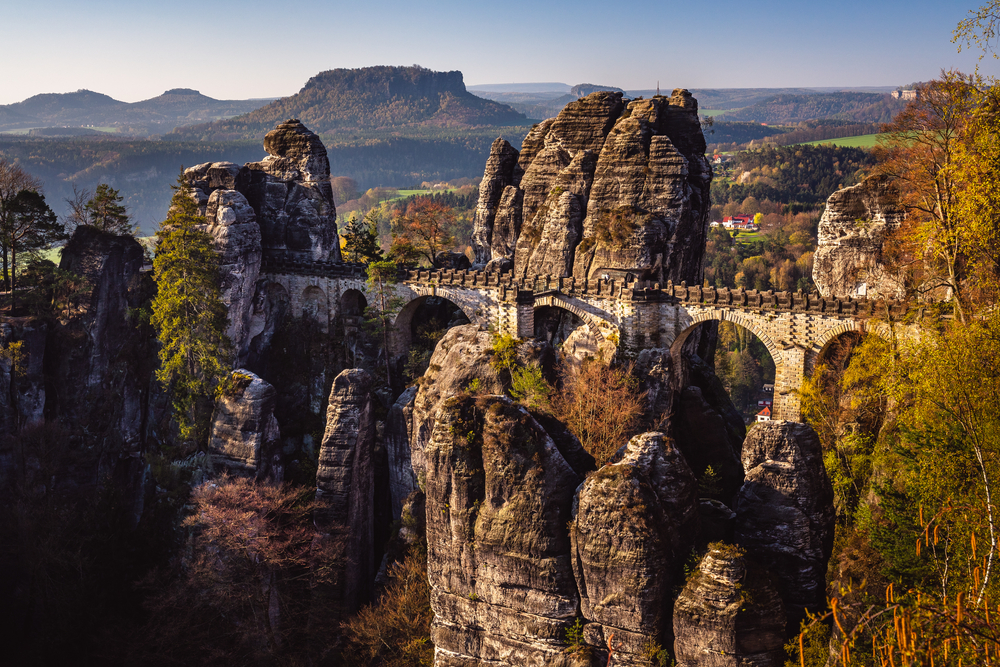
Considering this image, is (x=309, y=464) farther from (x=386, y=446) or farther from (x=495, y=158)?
(x=495, y=158)

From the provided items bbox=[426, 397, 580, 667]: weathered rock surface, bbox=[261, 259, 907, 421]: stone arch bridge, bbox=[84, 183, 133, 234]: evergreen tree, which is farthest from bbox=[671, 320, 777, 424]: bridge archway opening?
bbox=[84, 183, 133, 234]: evergreen tree

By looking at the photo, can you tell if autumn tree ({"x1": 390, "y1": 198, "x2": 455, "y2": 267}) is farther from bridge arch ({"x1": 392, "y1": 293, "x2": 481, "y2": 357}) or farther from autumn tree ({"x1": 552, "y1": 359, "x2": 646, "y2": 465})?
autumn tree ({"x1": 552, "y1": 359, "x2": 646, "y2": 465})

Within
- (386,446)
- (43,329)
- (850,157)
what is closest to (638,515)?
(386,446)

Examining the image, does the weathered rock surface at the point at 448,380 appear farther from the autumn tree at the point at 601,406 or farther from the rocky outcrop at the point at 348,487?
the autumn tree at the point at 601,406

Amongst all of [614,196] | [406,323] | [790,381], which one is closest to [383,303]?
[406,323]

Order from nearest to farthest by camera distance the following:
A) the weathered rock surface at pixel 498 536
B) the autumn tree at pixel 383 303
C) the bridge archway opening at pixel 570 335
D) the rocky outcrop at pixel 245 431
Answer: the weathered rock surface at pixel 498 536 → the rocky outcrop at pixel 245 431 → the bridge archway opening at pixel 570 335 → the autumn tree at pixel 383 303

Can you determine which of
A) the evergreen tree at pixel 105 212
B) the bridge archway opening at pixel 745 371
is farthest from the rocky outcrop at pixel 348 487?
the bridge archway opening at pixel 745 371

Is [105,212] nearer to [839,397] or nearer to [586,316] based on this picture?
[586,316]
